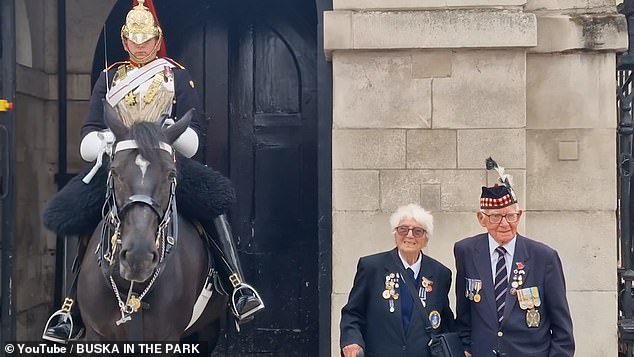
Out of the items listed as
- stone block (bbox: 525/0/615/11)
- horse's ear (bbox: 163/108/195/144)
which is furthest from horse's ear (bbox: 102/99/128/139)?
stone block (bbox: 525/0/615/11)

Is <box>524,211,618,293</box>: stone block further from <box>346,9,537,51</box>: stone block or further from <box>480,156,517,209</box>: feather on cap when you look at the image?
<box>480,156,517,209</box>: feather on cap

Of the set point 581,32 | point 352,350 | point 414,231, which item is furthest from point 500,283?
point 581,32

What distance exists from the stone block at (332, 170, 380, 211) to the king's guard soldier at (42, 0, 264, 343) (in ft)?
2.97

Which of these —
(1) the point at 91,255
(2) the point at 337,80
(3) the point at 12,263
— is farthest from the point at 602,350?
(3) the point at 12,263

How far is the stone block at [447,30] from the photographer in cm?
687

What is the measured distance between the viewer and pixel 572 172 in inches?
279

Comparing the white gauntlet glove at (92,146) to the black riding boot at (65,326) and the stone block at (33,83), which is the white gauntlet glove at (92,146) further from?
the stone block at (33,83)

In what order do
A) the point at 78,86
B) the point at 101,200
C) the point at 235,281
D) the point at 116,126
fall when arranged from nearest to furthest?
the point at 116,126 → the point at 101,200 → the point at 235,281 → the point at 78,86

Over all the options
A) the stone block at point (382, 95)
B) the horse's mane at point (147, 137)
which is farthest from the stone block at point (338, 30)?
the horse's mane at point (147, 137)

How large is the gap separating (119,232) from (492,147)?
2.94 metres

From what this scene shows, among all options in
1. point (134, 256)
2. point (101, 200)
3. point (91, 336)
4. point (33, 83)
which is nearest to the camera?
point (134, 256)

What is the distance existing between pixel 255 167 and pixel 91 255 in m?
3.29

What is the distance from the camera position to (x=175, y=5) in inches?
356

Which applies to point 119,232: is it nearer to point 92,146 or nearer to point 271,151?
point 92,146
